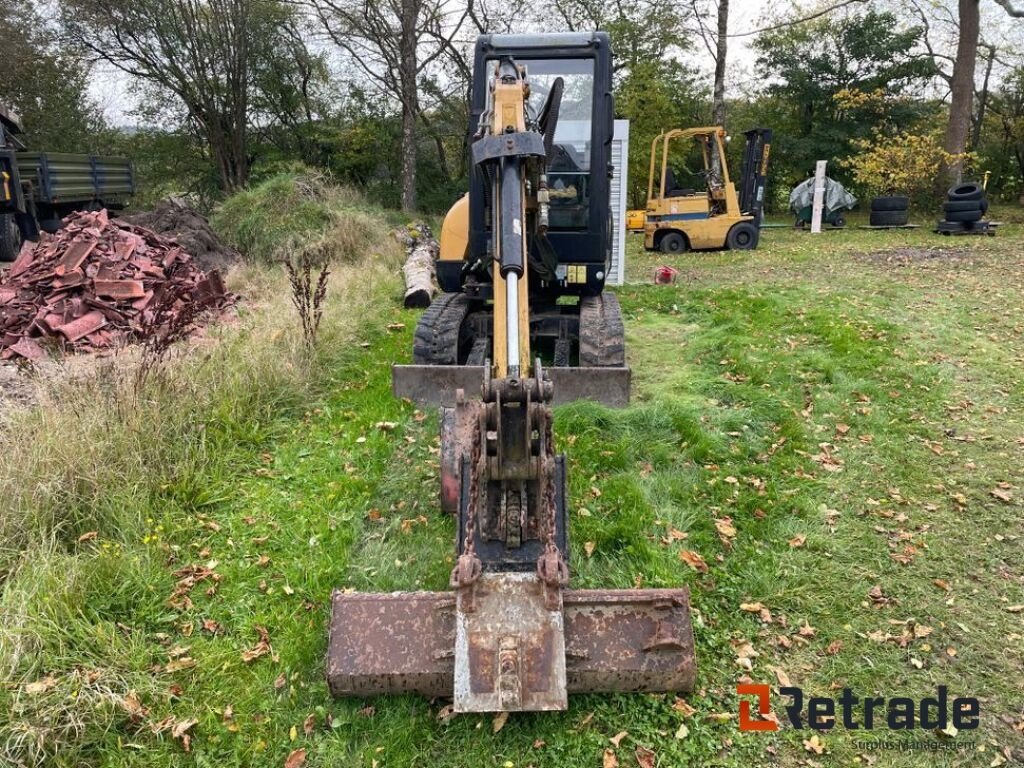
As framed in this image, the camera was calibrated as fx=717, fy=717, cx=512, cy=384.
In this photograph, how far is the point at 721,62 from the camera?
744 inches

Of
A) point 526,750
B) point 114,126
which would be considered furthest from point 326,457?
point 114,126

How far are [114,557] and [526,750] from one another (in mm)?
2131

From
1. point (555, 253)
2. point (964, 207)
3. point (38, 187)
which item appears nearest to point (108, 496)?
point (555, 253)

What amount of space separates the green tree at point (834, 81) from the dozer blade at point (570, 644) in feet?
76.7

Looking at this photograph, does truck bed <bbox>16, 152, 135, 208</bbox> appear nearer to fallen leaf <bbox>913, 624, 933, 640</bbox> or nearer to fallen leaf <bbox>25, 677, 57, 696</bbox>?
fallen leaf <bbox>25, 677, 57, 696</bbox>

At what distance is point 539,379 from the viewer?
288cm

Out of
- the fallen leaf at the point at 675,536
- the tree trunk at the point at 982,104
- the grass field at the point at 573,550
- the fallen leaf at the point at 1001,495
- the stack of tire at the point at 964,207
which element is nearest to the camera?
the grass field at the point at 573,550

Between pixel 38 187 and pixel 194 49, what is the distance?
8.05m

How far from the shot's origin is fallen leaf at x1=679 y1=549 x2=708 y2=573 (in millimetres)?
3575

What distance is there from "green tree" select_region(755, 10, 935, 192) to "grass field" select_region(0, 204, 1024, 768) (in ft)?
63.0

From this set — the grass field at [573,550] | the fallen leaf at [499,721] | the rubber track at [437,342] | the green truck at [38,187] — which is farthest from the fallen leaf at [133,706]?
the green truck at [38,187]

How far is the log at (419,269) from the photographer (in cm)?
893

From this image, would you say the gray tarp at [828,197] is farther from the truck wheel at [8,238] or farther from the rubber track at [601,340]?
the truck wheel at [8,238]

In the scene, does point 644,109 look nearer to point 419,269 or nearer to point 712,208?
point 712,208
